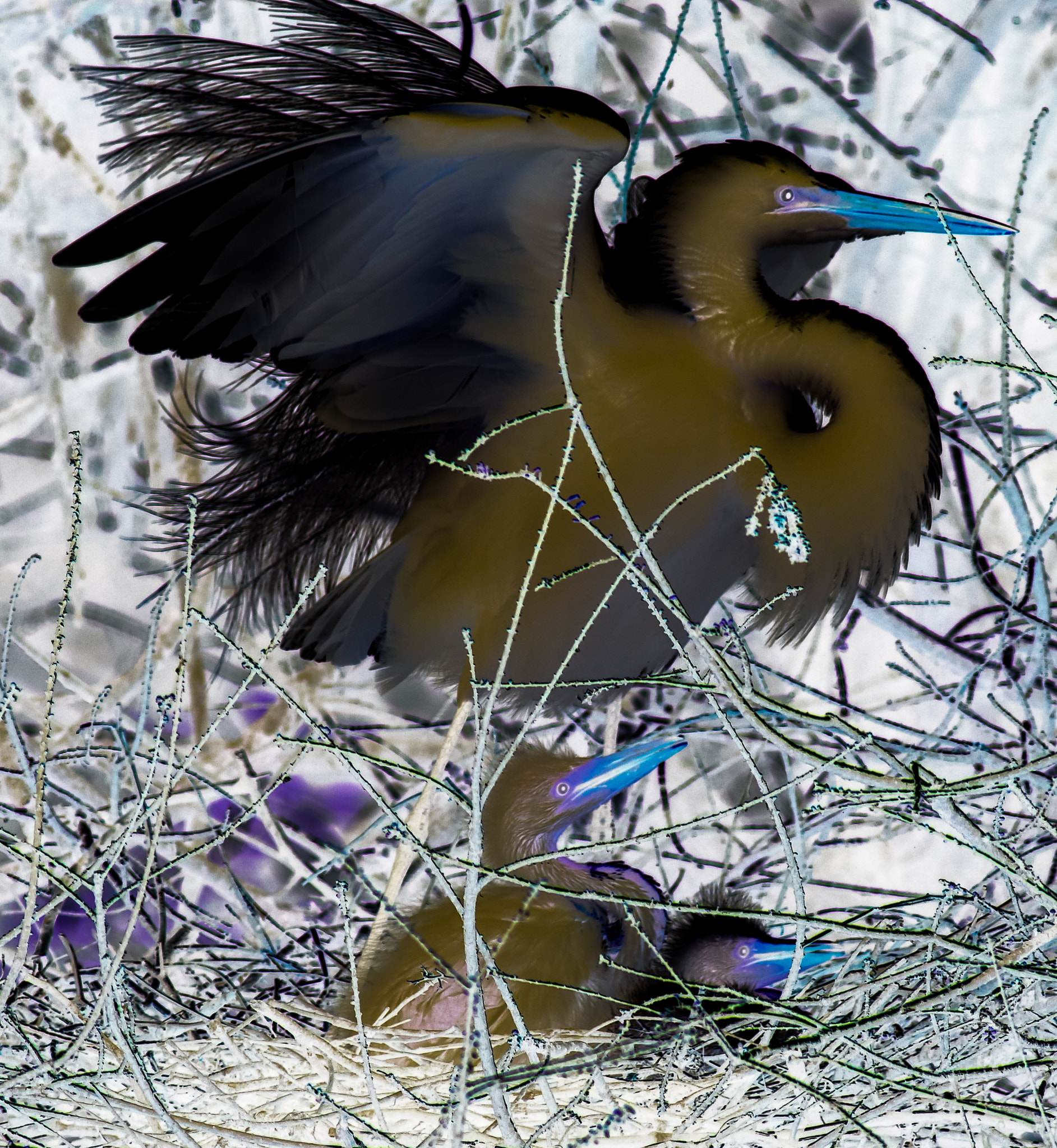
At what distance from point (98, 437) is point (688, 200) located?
0.89m

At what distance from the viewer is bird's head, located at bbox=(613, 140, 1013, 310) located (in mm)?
960

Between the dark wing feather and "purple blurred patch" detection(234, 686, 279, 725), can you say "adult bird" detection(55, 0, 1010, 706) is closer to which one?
the dark wing feather

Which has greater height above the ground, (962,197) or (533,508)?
(962,197)

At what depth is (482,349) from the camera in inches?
38.2

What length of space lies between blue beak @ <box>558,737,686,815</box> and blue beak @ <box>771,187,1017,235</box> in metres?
0.44

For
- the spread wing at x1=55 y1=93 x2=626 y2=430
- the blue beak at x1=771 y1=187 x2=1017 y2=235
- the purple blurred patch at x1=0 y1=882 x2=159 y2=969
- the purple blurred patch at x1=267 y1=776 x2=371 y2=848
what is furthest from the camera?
the purple blurred patch at x1=267 y1=776 x2=371 y2=848

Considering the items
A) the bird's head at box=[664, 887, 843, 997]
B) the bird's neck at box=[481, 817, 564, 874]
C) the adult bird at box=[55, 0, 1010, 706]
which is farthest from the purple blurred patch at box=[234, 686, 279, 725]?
the bird's head at box=[664, 887, 843, 997]

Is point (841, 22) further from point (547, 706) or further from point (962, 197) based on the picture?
point (547, 706)

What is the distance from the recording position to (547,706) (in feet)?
3.63

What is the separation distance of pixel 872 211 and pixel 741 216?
10 centimetres

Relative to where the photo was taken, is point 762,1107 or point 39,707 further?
point 39,707

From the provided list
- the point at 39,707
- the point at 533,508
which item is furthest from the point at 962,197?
the point at 39,707

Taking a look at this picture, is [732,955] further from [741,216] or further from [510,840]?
[741,216]

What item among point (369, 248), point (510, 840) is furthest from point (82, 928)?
point (369, 248)
